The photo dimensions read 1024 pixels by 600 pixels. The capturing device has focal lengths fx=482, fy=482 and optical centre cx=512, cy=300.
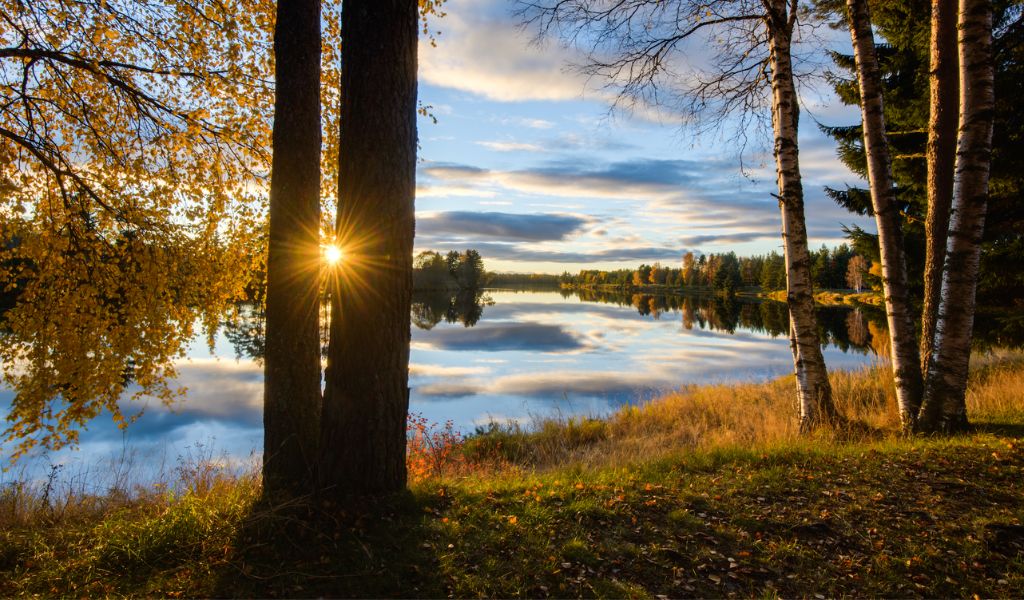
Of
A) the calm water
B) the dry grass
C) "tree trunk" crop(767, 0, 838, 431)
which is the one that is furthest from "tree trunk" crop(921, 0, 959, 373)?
the calm water

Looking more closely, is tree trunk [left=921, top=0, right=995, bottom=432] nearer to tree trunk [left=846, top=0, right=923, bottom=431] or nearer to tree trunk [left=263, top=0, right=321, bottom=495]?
tree trunk [left=846, top=0, right=923, bottom=431]

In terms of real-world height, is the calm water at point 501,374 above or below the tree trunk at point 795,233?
below

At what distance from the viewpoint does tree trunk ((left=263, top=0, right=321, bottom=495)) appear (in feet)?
13.9

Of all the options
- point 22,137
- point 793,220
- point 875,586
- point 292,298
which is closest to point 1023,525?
point 875,586

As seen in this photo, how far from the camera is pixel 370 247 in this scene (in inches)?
152

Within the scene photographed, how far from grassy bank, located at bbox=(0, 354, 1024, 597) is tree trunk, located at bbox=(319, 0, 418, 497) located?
54 cm

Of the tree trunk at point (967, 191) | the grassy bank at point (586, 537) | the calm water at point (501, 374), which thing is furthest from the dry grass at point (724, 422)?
the grassy bank at point (586, 537)

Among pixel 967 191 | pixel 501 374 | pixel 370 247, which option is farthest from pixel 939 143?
pixel 501 374

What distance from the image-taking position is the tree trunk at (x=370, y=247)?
148 inches

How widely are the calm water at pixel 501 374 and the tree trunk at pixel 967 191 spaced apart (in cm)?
742

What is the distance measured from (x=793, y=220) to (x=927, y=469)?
352cm

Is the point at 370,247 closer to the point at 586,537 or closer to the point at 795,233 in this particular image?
the point at 586,537

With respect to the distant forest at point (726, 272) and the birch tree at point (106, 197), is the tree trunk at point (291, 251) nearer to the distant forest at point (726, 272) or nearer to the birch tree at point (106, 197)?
the birch tree at point (106, 197)

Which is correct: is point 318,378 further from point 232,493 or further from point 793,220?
point 793,220
